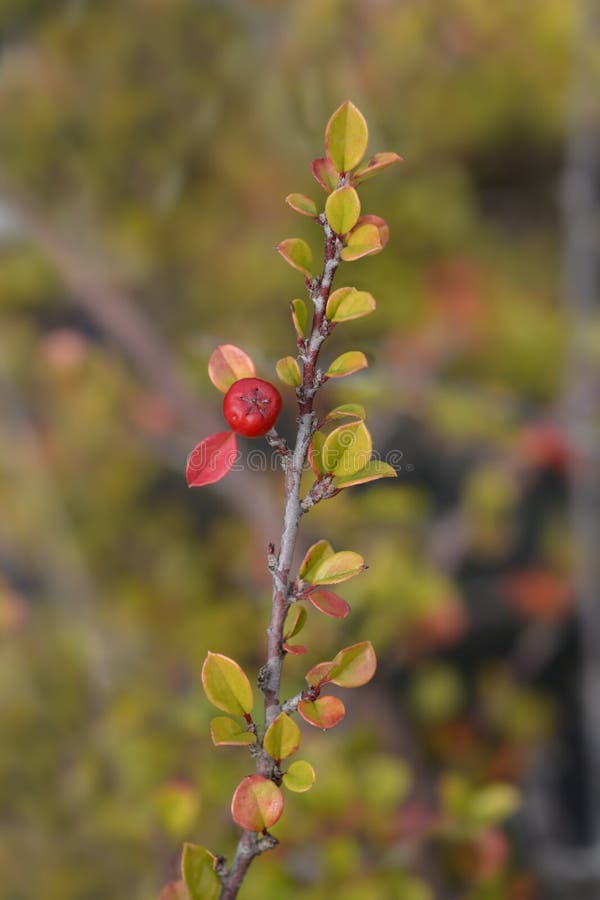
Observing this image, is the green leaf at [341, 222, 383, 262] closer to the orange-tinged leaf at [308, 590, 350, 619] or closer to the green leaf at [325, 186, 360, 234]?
the green leaf at [325, 186, 360, 234]

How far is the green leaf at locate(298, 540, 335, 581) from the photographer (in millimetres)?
395

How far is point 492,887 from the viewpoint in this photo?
905 millimetres

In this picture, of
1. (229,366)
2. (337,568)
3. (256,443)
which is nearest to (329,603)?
(337,568)

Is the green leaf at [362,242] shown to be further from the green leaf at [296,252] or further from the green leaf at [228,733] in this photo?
the green leaf at [228,733]

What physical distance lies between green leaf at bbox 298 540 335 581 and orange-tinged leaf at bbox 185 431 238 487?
0.06 meters

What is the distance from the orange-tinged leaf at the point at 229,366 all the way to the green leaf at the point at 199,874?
22 cm

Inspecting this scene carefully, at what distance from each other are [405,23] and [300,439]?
1439 mm

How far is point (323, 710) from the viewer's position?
1.29 feet

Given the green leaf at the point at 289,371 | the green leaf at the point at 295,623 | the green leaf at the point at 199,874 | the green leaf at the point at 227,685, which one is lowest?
the green leaf at the point at 199,874

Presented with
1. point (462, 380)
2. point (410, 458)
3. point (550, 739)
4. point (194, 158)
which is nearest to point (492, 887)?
point (550, 739)

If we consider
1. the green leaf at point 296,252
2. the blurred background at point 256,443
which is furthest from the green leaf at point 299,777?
the blurred background at point 256,443

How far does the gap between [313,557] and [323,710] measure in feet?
0.24

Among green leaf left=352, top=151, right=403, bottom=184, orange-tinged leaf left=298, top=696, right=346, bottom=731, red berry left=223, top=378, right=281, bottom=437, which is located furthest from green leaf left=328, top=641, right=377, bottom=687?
green leaf left=352, top=151, right=403, bottom=184

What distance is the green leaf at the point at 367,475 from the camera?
0.38m
